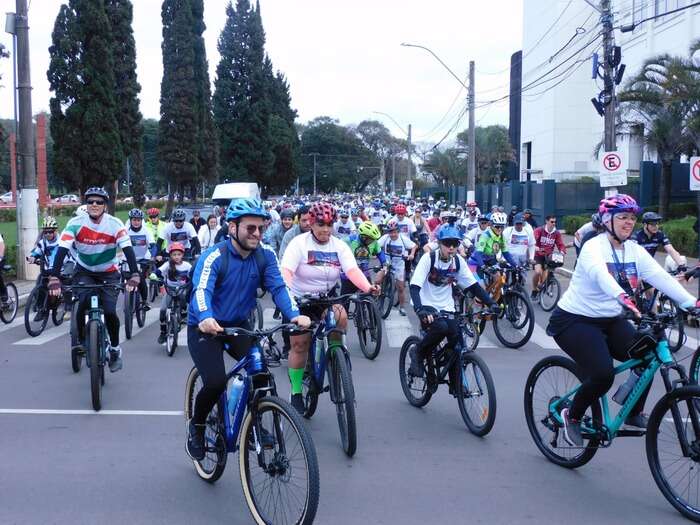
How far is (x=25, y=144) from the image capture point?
1847cm

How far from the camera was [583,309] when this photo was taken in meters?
5.74

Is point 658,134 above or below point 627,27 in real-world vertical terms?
below

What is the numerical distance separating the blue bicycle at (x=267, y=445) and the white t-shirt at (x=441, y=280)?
3066 millimetres

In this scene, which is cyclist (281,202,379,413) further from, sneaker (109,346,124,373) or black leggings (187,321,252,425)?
sneaker (109,346,124,373)

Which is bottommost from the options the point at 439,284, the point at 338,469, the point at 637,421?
the point at 338,469

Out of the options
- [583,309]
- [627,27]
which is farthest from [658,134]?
[583,309]

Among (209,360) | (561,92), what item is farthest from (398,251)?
(561,92)

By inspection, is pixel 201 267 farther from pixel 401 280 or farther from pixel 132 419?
pixel 401 280

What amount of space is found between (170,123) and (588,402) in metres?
47.8

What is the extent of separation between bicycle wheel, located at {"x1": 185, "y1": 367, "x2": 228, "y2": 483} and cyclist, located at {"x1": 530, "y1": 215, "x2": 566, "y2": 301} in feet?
34.3

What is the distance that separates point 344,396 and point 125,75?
38691mm

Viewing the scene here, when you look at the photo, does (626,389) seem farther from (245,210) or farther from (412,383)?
(245,210)

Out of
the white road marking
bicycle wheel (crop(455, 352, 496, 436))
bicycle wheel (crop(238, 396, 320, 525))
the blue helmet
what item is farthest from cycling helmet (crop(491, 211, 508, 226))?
bicycle wheel (crop(238, 396, 320, 525))

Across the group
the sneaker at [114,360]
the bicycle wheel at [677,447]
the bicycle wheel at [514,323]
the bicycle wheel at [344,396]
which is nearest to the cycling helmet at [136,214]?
Result: the sneaker at [114,360]
